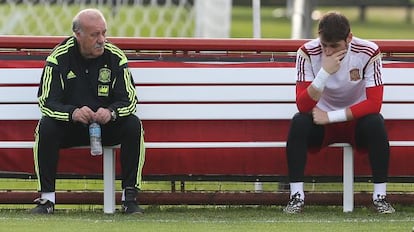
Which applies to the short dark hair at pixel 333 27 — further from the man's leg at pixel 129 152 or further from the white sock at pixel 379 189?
the man's leg at pixel 129 152

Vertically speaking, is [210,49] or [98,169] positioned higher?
[210,49]

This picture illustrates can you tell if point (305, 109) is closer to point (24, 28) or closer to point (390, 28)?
point (24, 28)

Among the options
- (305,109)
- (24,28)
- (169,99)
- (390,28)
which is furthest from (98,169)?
(390,28)

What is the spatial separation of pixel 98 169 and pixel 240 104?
100 centimetres

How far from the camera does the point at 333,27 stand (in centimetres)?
745

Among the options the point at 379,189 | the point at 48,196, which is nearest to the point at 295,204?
the point at 379,189

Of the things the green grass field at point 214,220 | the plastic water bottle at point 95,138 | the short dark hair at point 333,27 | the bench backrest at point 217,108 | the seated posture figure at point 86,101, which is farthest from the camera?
the bench backrest at point 217,108

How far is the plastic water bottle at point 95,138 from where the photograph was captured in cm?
755

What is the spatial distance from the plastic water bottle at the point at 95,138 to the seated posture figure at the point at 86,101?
9 cm

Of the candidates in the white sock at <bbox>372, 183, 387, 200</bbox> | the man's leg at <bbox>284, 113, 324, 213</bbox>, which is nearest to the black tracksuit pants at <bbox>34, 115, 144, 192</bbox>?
the man's leg at <bbox>284, 113, 324, 213</bbox>

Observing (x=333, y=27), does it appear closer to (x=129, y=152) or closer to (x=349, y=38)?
(x=349, y=38)

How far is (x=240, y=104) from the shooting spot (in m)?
8.07

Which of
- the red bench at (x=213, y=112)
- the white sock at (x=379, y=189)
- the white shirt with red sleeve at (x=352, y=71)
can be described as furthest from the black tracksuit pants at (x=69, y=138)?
the white sock at (x=379, y=189)

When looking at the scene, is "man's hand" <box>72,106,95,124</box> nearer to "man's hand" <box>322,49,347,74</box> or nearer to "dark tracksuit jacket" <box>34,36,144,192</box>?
"dark tracksuit jacket" <box>34,36,144,192</box>
